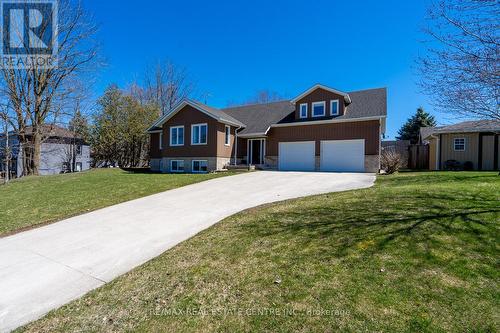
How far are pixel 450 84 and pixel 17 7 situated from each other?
27.7m

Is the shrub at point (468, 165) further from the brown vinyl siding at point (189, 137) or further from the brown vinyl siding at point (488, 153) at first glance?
the brown vinyl siding at point (189, 137)

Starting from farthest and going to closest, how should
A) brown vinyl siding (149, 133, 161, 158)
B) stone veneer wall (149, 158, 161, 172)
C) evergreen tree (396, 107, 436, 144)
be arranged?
evergreen tree (396, 107, 436, 144), brown vinyl siding (149, 133, 161, 158), stone veneer wall (149, 158, 161, 172)

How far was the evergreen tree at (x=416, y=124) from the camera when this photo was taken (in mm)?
32688

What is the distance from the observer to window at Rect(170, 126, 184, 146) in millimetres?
21720

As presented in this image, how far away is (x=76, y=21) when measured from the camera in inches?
850

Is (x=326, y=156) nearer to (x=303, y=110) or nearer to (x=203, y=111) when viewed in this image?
(x=303, y=110)

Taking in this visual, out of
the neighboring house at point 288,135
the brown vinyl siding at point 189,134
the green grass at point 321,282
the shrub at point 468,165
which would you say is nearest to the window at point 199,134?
the neighboring house at point 288,135

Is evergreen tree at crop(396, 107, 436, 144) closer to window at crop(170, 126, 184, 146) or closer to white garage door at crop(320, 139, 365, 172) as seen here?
white garage door at crop(320, 139, 365, 172)

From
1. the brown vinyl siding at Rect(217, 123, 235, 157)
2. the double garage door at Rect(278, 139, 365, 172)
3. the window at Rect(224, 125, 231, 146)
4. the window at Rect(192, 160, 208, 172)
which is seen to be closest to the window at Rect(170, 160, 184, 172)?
the window at Rect(192, 160, 208, 172)

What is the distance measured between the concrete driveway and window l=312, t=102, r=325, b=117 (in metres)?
11.2

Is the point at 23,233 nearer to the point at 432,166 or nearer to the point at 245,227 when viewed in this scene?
the point at 245,227

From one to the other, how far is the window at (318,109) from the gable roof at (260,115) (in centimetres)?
237

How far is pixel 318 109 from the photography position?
19.5 metres

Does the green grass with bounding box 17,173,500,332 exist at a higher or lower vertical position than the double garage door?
lower
